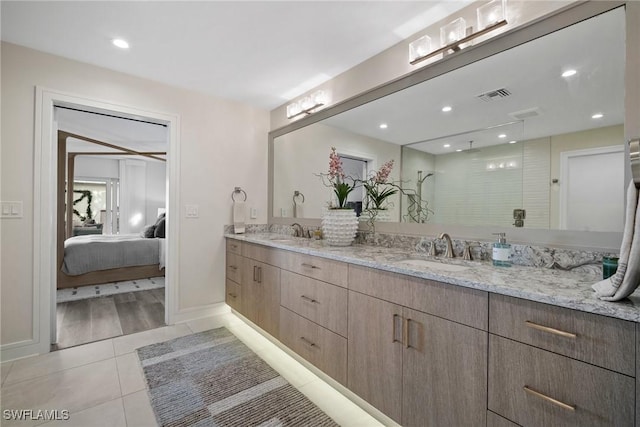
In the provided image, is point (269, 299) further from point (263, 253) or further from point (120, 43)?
point (120, 43)

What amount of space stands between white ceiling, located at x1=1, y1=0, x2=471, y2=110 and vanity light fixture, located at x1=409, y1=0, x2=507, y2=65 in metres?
0.13

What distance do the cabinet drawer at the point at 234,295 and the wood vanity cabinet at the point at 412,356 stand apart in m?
1.57

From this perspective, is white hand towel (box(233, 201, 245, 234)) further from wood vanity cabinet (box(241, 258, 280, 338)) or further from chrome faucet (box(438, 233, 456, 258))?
chrome faucet (box(438, 233, 456, 258))

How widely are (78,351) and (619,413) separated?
3.23 metres

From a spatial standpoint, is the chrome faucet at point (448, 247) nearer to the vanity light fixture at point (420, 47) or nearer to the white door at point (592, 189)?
the white door at point (592, 189)

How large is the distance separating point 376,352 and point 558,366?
30.6 inches

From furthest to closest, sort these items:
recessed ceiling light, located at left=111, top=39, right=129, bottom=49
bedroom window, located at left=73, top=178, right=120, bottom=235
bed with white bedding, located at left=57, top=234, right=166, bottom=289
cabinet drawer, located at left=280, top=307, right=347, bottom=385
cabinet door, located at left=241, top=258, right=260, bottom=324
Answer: bedroom window, located at left=73, top=178, right=120, bottom=235 < bed with white bedding, located at left=57, top=234, right=166, bottom=289 < cabinet door, located at left=241, top=258, right=260, bottom=324 < recessed ceiling light, located at left=111, top=39, right=129, bottom=49 < cabinet drawer, located at left=280, top=307, right=347, bottom=385

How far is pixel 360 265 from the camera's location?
1.57 meters

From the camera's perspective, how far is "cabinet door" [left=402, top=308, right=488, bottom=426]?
1083 mm

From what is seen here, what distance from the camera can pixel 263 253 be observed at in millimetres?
2455

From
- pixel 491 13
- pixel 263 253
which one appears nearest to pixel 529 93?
pixel 491 13

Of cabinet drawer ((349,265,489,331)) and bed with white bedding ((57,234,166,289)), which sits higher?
cabinet drawer ((349,265,489,331))

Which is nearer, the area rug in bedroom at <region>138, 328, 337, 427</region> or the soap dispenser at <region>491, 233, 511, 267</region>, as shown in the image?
the soap dispenser at <region>491, 233, 511, 267</region>

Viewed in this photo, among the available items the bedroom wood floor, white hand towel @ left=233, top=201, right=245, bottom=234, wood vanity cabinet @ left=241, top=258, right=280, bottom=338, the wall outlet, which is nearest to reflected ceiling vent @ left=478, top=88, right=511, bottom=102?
wood vanity cabinet @ left=241, top=258, right=280, bottom=338
